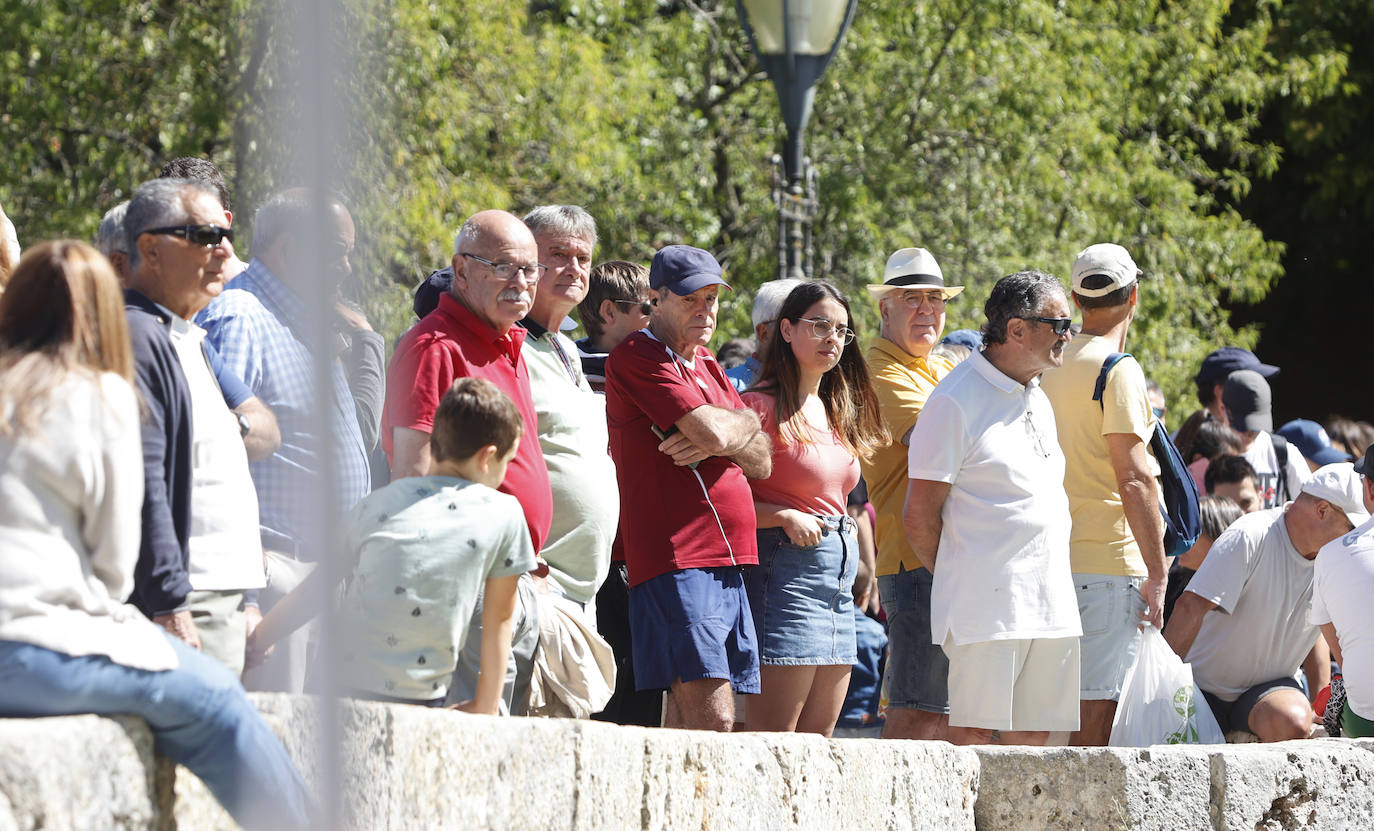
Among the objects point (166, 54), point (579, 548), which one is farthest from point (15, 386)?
point (166, 54)

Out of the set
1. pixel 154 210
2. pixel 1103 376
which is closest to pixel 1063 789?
pixel 1103 376

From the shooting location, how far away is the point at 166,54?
11.4 m

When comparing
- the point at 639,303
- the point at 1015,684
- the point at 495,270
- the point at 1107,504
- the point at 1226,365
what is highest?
the point at 495,270

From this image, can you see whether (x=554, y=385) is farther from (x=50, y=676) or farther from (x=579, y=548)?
(x=50, y=676)

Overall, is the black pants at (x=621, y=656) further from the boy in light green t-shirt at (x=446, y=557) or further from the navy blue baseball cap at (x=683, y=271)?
the boy in light green t-shirt at (x=446, y=557)

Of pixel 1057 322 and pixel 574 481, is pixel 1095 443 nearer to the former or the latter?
pixel 1057 322

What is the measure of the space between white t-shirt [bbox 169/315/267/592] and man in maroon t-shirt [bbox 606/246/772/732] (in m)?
1.40

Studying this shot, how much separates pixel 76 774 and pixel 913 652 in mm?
3293

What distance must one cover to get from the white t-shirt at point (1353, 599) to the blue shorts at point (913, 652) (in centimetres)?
133

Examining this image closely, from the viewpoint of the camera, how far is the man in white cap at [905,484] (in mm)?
5141

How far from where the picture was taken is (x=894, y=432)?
Result: 5449 mm

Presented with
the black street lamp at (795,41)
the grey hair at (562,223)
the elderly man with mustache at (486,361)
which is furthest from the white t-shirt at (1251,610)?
the elderly man with mustache at (486,361)

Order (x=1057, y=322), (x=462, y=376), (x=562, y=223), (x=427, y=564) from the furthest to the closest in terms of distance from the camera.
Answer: (x=1057, y=322) < (x=562, y=223) < (x=462, y=376) < (x=427, y=564)

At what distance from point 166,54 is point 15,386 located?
9.66 m
